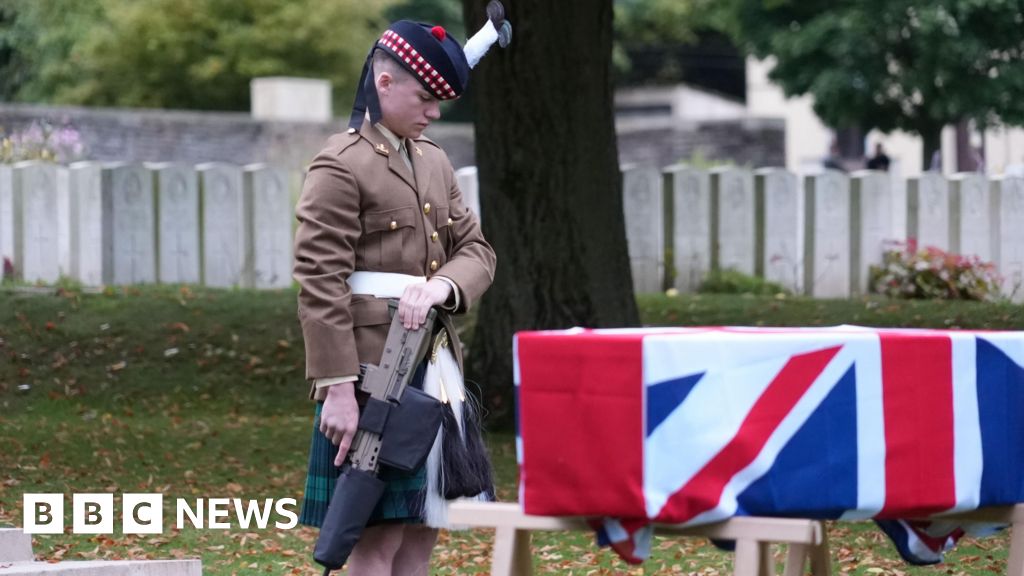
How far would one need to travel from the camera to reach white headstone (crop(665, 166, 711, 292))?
14.7 m

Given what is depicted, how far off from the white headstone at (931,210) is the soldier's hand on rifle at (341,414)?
11020 millimetres

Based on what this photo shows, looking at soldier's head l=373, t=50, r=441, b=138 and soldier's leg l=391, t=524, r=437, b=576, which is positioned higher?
soldier's head l=373, t=50, r=441, b=138

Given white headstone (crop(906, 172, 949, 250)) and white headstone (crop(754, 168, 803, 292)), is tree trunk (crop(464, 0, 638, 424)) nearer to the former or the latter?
white headstone (crop(754, 168, 803, 292))

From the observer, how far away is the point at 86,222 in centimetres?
1461

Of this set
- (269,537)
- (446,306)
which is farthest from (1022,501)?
(269,537)

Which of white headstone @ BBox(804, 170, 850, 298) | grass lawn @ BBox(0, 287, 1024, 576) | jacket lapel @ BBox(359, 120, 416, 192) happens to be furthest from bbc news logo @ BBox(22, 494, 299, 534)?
white headstone @ BBox(804, 170, 850, 298)

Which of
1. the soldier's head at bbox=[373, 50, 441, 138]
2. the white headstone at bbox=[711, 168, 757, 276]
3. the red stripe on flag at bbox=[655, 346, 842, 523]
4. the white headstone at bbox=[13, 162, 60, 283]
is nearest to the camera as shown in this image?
the red stripe on flag at bbox=[655, 346, 842, 523]

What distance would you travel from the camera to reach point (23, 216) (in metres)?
14.5

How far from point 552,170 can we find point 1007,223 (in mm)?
6172

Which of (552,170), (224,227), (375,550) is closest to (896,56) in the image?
(224,227)

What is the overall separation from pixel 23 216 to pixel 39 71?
2450 centimetres

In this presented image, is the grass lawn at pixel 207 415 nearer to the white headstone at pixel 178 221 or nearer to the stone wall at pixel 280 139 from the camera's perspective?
the white headstone at pixel 178 221

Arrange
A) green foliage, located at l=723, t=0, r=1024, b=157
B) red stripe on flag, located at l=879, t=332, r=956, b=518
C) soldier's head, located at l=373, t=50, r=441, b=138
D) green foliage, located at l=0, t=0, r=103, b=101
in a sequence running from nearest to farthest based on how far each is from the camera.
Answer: red stripe on flag, located at l=879, t=332, r=956, b=518
soldier's head, located at l=373, t=50, r=441, b=138
green foliage, located at l=723, t=0, r=1024, b=157
green foliage, located at l=0, t=0, r=103, b=101

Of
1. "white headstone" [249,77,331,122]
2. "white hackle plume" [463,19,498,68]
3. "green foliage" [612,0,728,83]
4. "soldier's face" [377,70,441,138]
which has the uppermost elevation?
"green foliage" [612,0,728,83]
